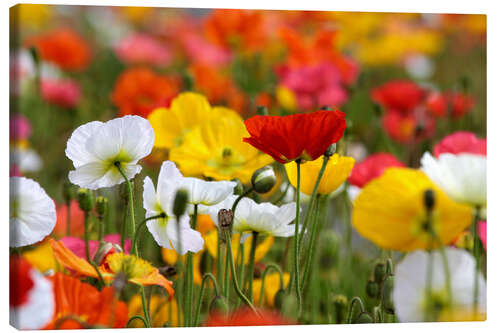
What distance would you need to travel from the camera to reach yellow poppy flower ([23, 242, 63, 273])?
1.20 meters

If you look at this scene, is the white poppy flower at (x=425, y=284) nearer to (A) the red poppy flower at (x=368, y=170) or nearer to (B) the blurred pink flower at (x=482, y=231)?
(B) the blurred pink flower at (x=482, y=231)

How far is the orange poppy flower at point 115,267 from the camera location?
3.16 ft

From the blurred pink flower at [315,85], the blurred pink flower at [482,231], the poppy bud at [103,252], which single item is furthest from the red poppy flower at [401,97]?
the poppy bud at [103,252]

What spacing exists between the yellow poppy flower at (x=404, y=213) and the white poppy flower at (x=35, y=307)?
0.43 m

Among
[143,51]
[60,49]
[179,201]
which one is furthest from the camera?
[143,51]

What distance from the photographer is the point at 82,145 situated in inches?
40.8

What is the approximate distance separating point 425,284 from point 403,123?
3.02ft

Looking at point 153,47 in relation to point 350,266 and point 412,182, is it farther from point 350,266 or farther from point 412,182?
point 412,182

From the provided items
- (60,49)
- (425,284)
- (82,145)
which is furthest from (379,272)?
(60,49)

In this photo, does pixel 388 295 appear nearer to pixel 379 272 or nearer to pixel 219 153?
pixel 379 272

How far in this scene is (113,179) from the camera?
1.04m

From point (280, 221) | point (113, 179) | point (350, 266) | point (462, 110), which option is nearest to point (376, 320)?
point (280, 221)

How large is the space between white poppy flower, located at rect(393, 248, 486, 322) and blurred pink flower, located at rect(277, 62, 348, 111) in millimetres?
796

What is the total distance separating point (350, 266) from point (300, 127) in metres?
0.60
